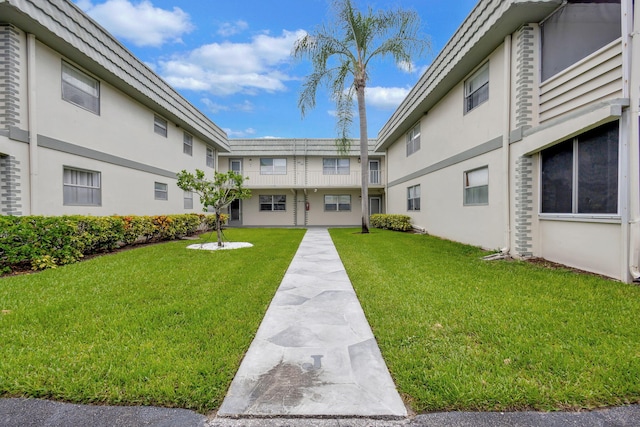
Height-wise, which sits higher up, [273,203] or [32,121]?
[32,121]

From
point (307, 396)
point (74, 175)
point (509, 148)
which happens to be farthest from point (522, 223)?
point (74, 175)

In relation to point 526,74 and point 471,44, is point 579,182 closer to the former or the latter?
point 526,74

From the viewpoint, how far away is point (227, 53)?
17.5 metres

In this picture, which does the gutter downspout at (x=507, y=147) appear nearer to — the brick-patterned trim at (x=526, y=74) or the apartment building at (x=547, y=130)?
the apartment building at (x=547, y=130)

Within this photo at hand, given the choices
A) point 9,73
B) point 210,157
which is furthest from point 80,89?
point 210,157

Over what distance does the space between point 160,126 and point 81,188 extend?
4.88m

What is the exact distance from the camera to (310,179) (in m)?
19.7

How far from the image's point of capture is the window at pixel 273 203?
67.1 feet

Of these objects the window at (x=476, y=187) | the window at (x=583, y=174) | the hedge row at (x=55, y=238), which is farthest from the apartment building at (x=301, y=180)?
the window at (x=583, y=174)

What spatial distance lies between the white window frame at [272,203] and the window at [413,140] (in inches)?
366

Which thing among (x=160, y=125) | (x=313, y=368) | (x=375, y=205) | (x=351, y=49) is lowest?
(x=313, y=368)

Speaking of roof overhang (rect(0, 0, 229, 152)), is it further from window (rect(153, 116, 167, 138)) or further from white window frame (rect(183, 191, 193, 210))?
white window frame (rect(183, 191, 193, 210))

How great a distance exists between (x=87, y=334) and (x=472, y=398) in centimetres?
339

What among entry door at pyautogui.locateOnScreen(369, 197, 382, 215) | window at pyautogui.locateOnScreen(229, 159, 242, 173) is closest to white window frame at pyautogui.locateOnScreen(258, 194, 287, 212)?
window at pyautogui.locateOnScreen(229, 159, 242, 173)
